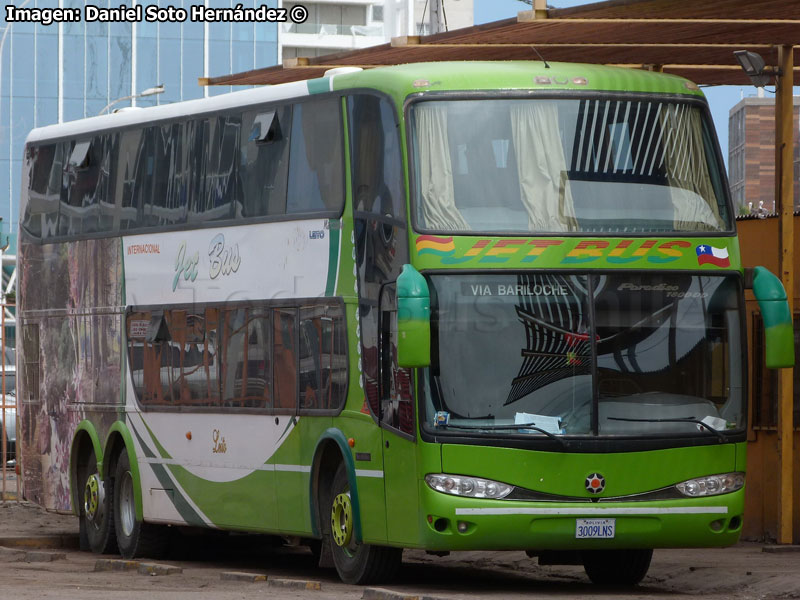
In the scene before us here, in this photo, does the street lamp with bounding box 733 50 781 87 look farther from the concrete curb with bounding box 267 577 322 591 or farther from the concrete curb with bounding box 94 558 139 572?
the concrete curb with bounding box 94 558 139 572

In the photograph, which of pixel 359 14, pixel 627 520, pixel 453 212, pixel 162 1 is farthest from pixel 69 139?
pixel 359 14

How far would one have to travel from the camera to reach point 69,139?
20438mm

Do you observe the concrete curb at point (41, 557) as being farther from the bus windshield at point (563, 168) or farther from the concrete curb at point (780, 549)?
the concrete curb at point (780, 549)

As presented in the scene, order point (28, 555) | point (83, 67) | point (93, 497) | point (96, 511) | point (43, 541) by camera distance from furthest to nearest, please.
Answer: point (83, 67) < point (43, 541) < point (93, 497) < point (96, 511) < point (28, 555)

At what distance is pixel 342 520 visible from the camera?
49.0 ft

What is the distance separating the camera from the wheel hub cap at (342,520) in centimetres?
1471

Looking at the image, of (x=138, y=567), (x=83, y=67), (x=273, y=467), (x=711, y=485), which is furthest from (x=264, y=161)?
(x=83, y=67)

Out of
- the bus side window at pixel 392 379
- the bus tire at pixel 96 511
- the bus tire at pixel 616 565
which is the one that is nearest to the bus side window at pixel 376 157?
the bus side window at pixel 392 379

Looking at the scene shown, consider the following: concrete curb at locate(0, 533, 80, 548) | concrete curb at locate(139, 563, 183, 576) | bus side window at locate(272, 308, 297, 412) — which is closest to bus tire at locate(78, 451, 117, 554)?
concrete curb at locate(0, 533, 80, 548)

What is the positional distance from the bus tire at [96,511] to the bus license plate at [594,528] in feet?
24.1

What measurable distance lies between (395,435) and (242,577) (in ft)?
7.76

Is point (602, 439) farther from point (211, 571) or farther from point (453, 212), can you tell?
point (211, 571)

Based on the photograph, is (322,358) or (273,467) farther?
(273,467)

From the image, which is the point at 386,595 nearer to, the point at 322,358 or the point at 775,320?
the point at 322,358
